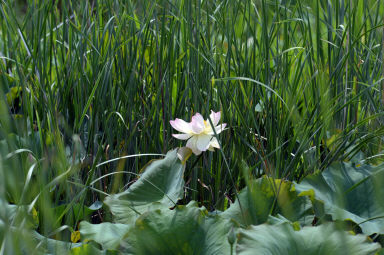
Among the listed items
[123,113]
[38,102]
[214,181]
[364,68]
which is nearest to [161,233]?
[214,181]

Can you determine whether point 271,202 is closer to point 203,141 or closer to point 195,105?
point 203,141

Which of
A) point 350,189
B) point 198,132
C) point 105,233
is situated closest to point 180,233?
point 105,233

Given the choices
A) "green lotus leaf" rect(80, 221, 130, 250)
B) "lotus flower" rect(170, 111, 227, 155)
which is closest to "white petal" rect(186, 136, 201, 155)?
"lotus flower" rect(170, 111, 227, 155)

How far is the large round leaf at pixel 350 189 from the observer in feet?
3.05

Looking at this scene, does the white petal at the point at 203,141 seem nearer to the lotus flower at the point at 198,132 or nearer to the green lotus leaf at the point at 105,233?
the lotus flower at the point at 198,132

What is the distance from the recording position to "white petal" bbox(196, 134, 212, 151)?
967 millimetres

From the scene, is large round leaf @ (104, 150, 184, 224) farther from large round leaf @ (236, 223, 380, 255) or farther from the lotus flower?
large round leaf @ (236, 223, 380, 255)

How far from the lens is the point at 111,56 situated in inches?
44.7

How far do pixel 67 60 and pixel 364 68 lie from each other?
2.40 ft

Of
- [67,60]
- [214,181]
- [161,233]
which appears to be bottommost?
[214,181]

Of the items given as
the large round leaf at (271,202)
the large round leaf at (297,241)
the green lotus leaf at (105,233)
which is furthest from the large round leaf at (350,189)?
the green lotus leaf at (105,233)

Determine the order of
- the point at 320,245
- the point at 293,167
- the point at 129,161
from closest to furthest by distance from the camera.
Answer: the point at 320,245
the point at 293,167
the point at 129,161

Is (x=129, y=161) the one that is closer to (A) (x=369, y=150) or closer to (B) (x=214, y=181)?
(B) (x=214, y=181)

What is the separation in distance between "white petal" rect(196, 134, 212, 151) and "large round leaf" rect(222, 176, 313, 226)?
112mm
